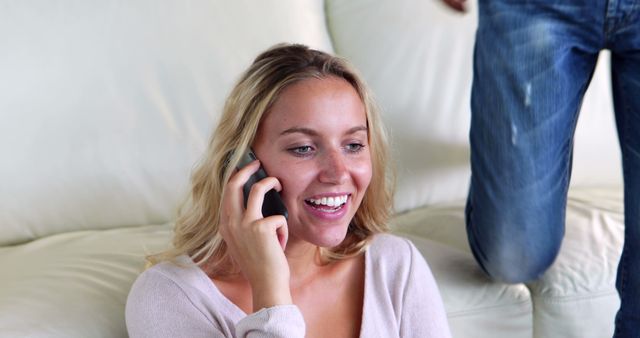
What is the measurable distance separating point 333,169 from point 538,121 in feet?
1.65

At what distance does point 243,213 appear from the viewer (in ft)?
4.37

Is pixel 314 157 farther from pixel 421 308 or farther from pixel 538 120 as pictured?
pixel 538 120

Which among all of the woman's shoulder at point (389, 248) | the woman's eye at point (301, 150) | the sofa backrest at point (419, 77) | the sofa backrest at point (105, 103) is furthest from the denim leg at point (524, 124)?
the sofa backrest at point (105, 103)

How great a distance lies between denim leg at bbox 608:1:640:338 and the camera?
1.65 meters

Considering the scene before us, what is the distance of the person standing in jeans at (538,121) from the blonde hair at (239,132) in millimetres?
279

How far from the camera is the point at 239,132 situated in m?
1.43

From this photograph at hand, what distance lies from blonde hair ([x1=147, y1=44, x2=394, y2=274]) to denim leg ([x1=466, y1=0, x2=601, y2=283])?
0.89 ft

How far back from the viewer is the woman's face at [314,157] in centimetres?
138

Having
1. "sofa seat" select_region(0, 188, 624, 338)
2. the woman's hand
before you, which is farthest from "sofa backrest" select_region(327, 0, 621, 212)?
the woman's hand

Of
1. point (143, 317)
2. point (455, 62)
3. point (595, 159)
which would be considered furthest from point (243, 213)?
point (595, 159)

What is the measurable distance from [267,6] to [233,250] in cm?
85

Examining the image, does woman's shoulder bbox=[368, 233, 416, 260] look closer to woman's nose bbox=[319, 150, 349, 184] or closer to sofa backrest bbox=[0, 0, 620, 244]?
woman's nose bbox=[319, 150, 349, 184]

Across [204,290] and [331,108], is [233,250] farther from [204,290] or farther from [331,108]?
[331,108]

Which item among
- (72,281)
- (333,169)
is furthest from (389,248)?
(72,281)
